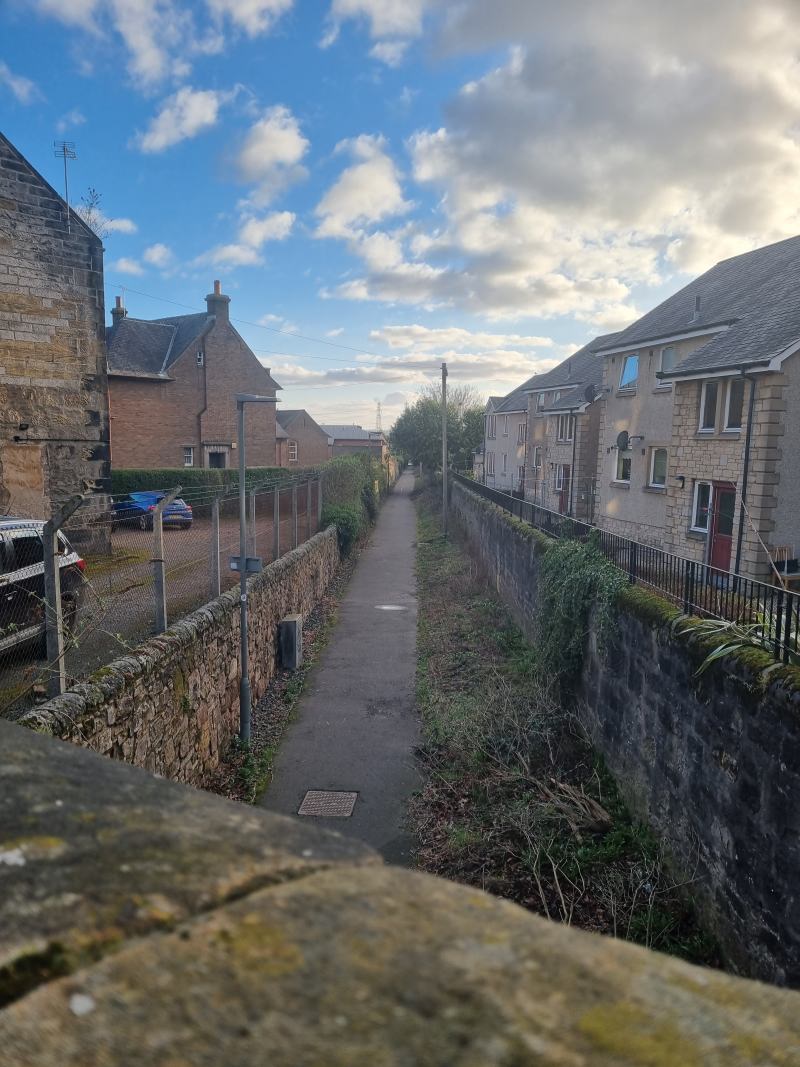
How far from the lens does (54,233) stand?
1521 centimetres

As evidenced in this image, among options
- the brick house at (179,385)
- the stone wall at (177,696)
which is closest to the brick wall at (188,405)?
the brick house at (179,385)

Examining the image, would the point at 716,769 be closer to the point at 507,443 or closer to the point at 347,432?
the point at 507,443

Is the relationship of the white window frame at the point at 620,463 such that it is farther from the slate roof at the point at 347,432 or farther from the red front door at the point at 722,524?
the slate roof at the point at 347,432

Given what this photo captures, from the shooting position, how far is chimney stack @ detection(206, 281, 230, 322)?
131ft

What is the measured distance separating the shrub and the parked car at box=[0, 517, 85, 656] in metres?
16.9

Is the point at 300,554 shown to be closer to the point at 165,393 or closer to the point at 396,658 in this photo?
the point at 396,658

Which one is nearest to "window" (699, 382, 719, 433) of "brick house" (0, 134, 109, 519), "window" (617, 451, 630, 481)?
"window" (617, 451, 630, 481)

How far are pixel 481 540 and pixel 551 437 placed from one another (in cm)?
1600

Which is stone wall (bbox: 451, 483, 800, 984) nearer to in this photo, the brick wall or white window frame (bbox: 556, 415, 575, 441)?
white window frame (bbox: 556, 415, 575, 441)

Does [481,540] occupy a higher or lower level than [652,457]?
lower

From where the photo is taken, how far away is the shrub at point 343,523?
2470 centimetres

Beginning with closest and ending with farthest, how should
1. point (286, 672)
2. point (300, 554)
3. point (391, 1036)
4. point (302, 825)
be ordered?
1. point (391, 1036)
2. point (302, 825)
3. point (286, 672)
4. point (300, 554)

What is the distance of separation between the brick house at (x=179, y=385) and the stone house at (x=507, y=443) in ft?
58.9

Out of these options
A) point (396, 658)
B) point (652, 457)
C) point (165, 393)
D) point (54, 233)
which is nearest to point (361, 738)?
point (396, 658)
